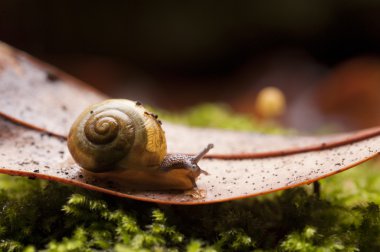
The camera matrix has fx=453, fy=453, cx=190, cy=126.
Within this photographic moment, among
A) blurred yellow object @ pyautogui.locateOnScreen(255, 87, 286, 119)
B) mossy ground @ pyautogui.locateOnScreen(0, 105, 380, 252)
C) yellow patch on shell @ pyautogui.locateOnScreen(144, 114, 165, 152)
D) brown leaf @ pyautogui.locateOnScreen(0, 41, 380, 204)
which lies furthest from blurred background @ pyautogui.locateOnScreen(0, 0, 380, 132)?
yellow patch on shell @ pyautogui.locateOnScreen(144, 114, 165, 152)

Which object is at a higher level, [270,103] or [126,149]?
[270,103]

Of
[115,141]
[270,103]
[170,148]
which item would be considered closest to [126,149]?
[115,141]

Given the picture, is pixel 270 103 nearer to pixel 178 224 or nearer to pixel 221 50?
pixel 221 50

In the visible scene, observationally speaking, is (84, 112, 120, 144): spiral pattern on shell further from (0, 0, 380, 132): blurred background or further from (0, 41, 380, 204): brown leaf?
(0, 0, 380, 132): blurred background

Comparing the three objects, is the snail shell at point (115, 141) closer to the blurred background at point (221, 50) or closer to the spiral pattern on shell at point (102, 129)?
the spiral pattern on shell at point (102, 129)

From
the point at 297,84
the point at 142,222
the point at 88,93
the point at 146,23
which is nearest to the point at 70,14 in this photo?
the point at 146,23

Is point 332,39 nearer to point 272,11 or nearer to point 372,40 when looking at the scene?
point 372,40
